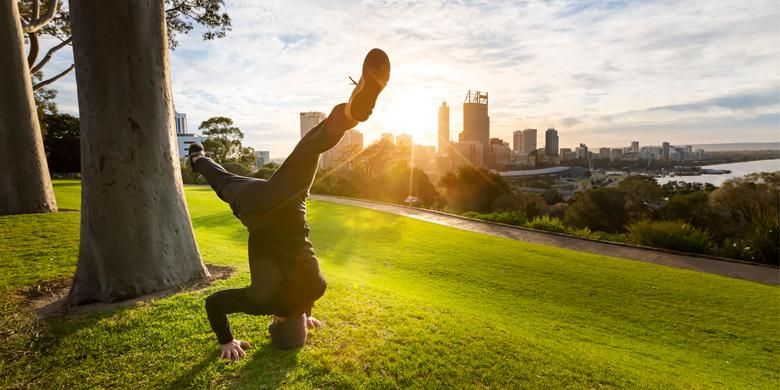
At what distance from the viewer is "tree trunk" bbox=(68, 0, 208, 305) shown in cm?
451

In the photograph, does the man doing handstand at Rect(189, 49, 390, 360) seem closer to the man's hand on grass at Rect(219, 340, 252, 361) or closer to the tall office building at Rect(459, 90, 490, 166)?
the man's hand on grass at Rect(219, 340, 252, 361)

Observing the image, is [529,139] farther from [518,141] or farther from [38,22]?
[38,22]

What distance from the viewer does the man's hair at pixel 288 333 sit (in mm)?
3334

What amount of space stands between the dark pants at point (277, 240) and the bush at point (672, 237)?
12.5 metres

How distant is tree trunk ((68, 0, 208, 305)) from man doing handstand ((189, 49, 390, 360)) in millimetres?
2029

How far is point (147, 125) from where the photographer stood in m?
4.73

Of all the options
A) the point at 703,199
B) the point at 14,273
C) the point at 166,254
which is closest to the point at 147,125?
the point at 166,254

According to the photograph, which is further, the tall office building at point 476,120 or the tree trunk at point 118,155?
the tall office building at point 476,120

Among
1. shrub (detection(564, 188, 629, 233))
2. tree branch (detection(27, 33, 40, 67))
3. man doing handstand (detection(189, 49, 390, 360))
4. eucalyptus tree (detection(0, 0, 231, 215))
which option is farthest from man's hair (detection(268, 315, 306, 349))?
shrub (detection(564, 188, 629, 233))

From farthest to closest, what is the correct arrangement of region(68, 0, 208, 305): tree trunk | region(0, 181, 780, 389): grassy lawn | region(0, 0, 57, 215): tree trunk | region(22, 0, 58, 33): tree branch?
region(22, 0, 58, 33): tree branch, region(0, 0, 57, 215): tree trunk, region(68, 0, 208, 305): tree trunk, region(0, 181, 780, 389): grassy lawn

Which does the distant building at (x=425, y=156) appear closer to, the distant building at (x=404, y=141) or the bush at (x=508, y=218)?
the distant building at (x=404, y=141)

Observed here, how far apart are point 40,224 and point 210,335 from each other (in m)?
7.94

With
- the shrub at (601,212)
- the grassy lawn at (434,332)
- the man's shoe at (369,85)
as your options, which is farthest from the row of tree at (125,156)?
the shrub at (601,212)

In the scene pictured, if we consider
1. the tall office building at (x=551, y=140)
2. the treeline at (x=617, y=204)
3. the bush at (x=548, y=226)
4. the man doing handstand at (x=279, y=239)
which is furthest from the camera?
the tall office building at (x=551, y=140)
